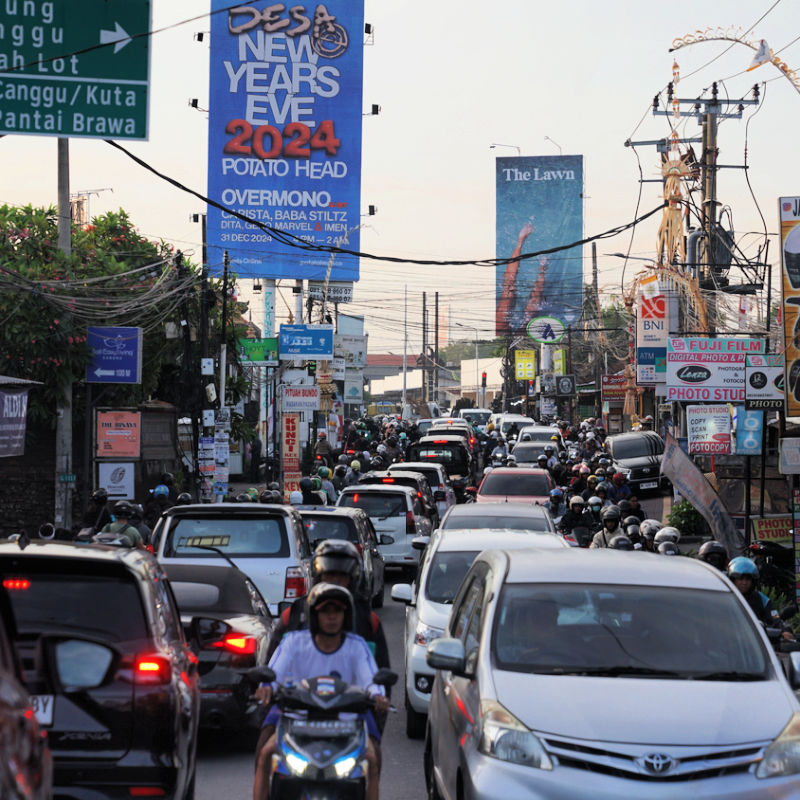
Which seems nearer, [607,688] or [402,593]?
[607,688]

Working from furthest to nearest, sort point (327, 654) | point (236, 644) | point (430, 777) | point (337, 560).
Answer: point (236, 644) → point (430, 777) → point (337, 560) → point (327, 654)

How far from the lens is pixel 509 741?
6.00 meters

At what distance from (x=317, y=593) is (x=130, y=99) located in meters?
10.2

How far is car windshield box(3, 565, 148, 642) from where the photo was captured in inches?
264

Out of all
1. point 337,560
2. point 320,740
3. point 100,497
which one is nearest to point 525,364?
point 100,497

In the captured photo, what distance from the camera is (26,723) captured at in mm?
3832

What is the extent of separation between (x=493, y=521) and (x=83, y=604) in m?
9.26

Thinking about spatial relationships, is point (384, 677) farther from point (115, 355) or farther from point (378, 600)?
point (115, 355)

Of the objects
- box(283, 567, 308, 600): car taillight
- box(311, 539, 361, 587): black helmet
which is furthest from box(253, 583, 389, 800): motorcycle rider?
box(283, 567, 308, 600): car taillight

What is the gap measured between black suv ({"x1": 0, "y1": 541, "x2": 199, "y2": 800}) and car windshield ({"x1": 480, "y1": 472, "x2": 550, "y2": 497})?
19.9 m

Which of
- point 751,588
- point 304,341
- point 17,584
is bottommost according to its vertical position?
point 751,588

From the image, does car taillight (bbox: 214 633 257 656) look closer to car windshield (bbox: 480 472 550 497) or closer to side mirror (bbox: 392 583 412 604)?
side mirror (bbox: 392 583 412 604)

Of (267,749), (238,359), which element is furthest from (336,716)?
(238,359)

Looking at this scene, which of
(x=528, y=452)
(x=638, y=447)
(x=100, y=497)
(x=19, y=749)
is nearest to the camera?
(x=19, y=749)
